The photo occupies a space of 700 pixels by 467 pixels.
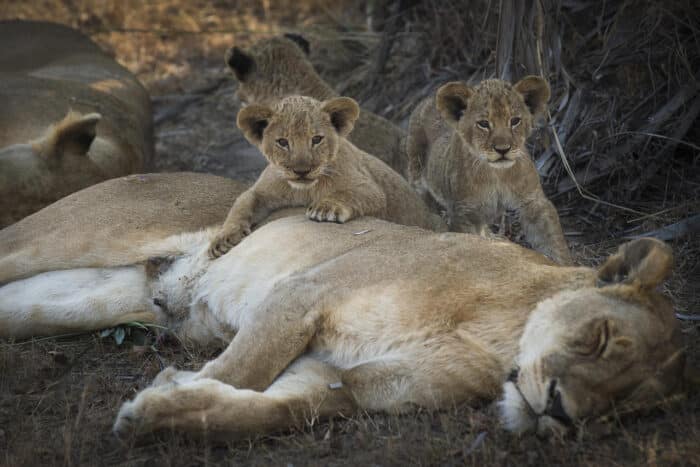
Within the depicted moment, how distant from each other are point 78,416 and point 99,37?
746cm

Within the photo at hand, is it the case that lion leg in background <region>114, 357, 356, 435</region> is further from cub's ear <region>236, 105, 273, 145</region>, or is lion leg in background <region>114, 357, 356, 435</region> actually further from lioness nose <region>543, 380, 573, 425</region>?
cub's ear <region>236, 105, 273, 145</region>

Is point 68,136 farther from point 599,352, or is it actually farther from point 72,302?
point 599,352

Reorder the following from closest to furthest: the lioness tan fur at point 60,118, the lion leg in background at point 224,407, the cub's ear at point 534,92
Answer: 1. the lion leg in background at point 224,407
2. the cub's ear at point 534,92
3. the lioness tan fur at point 60,118

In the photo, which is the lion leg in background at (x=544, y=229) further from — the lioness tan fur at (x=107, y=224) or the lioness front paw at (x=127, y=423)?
the lioness front paw at (x=127, y=423)

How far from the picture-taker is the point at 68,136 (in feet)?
17.3

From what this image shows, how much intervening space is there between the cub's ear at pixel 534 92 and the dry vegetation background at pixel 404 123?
19.2 inches

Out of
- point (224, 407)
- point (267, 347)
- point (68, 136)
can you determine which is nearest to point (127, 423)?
point (224, 407)

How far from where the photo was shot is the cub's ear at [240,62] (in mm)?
5609

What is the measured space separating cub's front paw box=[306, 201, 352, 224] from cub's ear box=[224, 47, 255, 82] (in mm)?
1955

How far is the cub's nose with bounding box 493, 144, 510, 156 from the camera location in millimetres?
4160

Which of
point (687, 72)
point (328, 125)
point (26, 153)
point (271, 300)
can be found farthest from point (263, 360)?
point (687, 72)

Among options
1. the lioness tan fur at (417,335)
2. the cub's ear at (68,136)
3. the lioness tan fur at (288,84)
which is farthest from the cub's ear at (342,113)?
the cub's ear at (68,136)

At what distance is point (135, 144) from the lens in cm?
619

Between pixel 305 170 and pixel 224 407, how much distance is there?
1.32 meters
